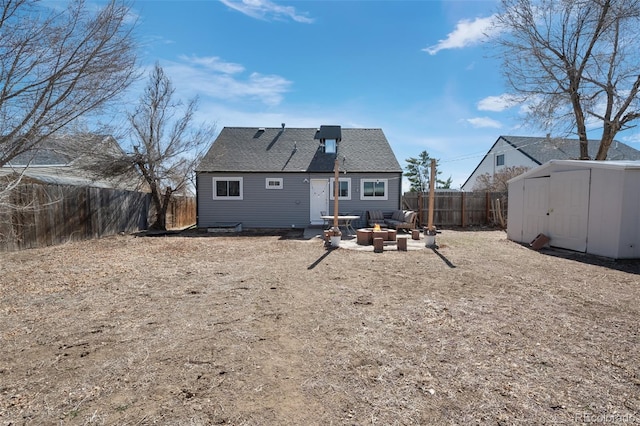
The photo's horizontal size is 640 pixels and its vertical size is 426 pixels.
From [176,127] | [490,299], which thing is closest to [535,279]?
[490,299]

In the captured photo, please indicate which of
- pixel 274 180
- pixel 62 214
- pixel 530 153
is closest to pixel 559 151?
pixel 530 153

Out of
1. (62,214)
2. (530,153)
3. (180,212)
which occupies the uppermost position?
(530,153)

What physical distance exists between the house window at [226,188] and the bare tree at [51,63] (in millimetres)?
9098

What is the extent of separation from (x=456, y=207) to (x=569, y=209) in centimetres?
733

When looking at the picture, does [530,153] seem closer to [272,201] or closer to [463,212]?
[463,212]

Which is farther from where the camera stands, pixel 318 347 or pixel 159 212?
pixel 159 212

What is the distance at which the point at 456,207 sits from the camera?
15602 millimetres

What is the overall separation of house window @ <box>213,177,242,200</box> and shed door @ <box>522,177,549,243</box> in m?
11.3

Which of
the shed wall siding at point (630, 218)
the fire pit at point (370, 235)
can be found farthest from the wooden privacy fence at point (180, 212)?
the shed wall siding at point (630, 218)

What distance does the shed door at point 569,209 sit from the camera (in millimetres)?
7848

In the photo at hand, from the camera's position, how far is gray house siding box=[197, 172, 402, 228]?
47.4ft

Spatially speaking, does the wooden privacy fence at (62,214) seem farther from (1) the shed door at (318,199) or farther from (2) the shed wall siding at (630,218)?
(2) the shed wall siding at (630,218)

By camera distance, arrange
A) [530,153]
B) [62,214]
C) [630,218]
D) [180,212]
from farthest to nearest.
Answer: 1. [530,153]
2. [180,212]
3. [62,214]
4. [630,218]

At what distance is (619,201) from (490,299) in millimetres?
5313
